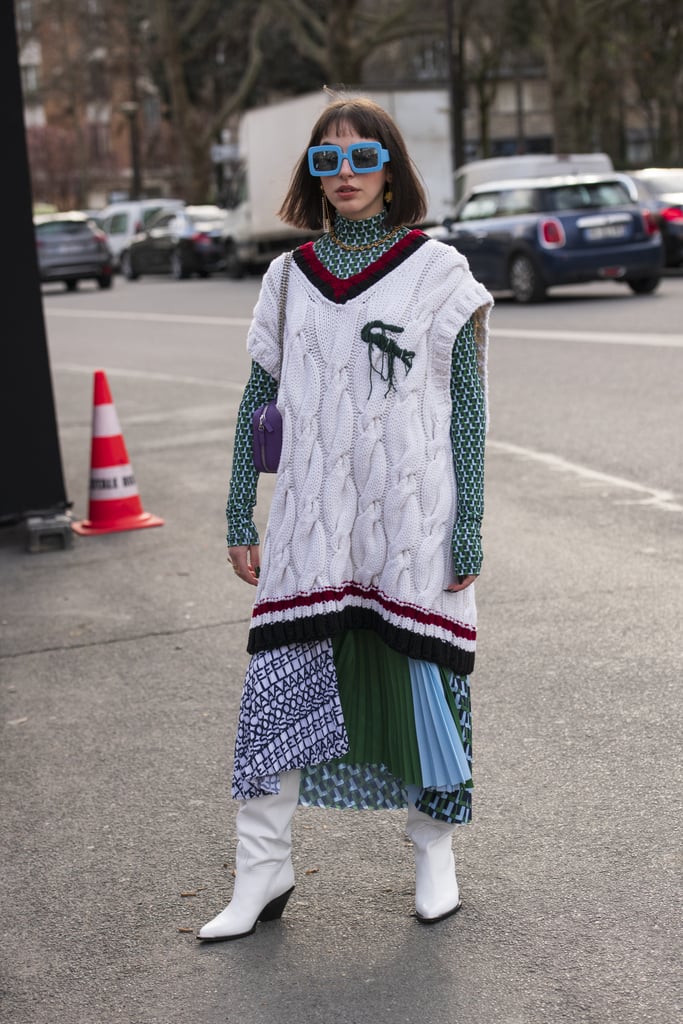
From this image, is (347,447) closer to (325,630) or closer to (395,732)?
(325,630)

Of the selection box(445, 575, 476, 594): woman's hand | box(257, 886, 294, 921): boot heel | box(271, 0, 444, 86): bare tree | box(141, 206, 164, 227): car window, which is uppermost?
box(271, 0, 444, 86): bare tree

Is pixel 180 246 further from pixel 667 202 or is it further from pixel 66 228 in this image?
pixel 667 202

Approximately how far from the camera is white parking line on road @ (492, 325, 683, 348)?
14843 millimetres

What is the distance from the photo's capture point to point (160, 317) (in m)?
23.6

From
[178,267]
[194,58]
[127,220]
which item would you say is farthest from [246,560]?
[194,58]

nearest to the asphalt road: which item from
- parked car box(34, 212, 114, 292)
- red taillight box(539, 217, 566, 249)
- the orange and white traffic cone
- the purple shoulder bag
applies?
the orange and white traffic cone

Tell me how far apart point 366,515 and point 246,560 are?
348mm

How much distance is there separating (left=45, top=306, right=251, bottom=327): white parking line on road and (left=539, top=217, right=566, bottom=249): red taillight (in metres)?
3.72

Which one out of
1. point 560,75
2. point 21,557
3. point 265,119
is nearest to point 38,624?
point 21,557

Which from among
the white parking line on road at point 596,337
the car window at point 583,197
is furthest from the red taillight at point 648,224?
the white parking line on road at point 596,337

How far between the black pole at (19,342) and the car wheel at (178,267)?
2864 centimetres

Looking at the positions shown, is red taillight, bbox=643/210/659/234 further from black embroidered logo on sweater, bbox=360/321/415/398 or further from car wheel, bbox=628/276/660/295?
black embroidered logo on sweater, bbox=360/321/415/398

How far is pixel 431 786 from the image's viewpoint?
3.42 m

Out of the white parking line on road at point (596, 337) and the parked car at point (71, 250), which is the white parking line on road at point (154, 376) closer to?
the white parking line on road at point (596, 337)
